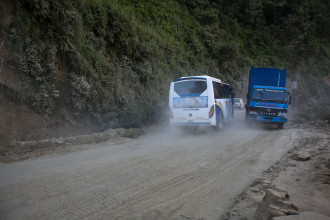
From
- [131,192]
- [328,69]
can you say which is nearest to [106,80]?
[131,192]

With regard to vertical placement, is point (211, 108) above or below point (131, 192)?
above

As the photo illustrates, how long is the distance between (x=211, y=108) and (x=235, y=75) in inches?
905

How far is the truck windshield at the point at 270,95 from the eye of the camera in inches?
A: 595

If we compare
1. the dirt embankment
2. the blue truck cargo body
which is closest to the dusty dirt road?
the dirt embankment

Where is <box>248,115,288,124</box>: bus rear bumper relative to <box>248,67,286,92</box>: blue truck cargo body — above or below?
below

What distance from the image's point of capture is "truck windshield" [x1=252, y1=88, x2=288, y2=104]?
15.1 m

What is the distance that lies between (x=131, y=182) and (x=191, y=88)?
8070mm

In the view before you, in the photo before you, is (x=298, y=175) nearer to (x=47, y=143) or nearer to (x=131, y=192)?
(x=131, y=192)

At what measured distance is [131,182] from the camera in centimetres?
539

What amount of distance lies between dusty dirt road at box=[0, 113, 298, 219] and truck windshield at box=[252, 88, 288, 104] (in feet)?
23.0

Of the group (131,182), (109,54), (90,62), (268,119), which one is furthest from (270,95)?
(131,182)

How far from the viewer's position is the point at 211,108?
40.4ft

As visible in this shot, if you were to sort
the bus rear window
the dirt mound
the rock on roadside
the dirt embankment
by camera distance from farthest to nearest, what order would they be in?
the bus rear window → the dirt mound → the dirt embankment → the rock on roadside

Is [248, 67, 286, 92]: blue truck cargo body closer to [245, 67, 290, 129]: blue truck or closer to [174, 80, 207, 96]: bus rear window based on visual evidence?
[245, 67, 290, 129]: blue truck
